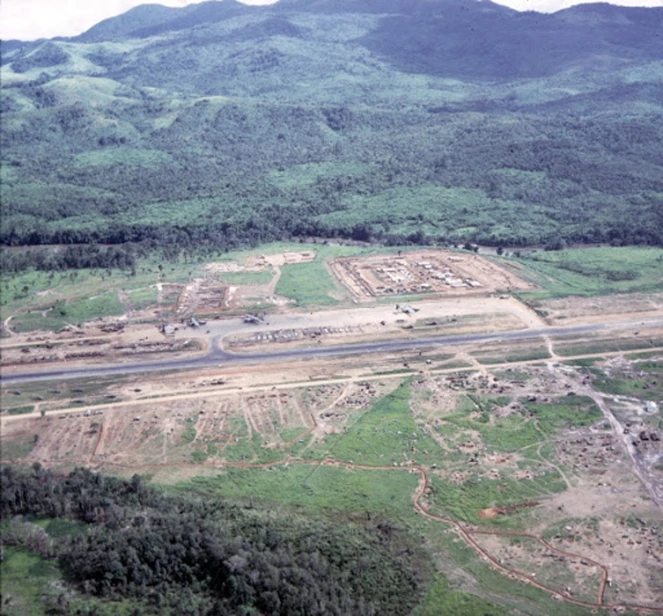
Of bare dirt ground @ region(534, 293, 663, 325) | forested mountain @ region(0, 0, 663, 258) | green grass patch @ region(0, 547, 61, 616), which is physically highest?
forested mountain @ region(0, 0, 663, 258)

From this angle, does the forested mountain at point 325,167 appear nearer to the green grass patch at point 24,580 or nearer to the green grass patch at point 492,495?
the green grass patch at point 492,495

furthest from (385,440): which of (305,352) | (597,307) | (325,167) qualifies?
(325,167)

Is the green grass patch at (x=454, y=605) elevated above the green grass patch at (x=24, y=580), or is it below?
below

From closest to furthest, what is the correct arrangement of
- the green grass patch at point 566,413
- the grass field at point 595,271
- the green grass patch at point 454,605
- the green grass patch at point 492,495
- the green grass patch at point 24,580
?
the green grass patch at point 24,580 → the green grass patch at point 454,605 → the green grass patch at point 492,495 → the green grass patch at point 566,413 → the grass field at point 595,271

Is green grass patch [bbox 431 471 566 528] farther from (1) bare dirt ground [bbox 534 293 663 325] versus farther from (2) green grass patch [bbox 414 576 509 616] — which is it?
(1) bare dirt ground [bbox 534 293 663 325]

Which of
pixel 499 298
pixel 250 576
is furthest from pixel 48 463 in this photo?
pixel 499 298

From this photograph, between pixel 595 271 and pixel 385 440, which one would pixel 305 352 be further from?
pixel 595 271

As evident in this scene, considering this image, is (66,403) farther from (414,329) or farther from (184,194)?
(184,194)

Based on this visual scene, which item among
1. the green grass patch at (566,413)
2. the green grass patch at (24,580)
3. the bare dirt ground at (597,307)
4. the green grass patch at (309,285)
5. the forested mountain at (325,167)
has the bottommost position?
the green grass patch at (566,413)

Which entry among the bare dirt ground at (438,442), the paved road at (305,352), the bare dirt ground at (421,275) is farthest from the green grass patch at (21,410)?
the bare dirt ground at (421,275)

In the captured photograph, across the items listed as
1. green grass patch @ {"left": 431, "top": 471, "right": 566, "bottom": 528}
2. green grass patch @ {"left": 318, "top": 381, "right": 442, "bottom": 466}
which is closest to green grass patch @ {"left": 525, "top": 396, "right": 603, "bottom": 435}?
green grass patch @ {"left": 431, "top": 471, "right": 566, "bottom": 528}
